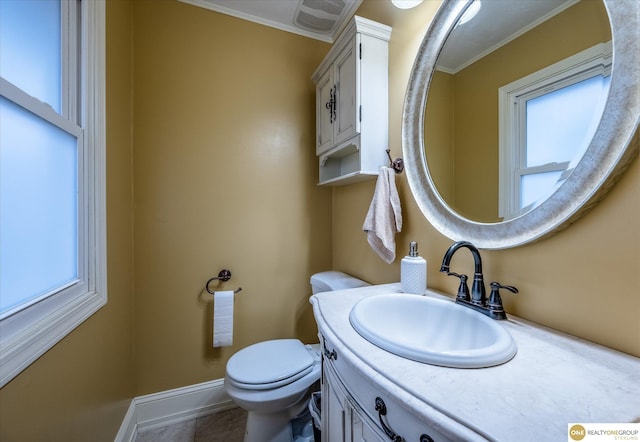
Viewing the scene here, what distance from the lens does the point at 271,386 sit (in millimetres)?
1156

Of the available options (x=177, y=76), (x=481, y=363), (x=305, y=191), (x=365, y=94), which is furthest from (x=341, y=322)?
(x=177, y=76)

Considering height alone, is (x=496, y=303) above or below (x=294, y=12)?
below

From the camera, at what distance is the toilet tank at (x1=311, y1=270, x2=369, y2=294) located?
1471 mm

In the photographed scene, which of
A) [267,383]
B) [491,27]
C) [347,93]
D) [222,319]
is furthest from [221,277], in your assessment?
[491,27]

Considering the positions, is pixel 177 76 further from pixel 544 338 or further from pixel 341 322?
pixel 544 338

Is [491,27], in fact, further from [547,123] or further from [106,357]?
[106,357]

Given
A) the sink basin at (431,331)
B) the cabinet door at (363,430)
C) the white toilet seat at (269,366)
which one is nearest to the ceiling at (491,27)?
the sink basin at (431,331)

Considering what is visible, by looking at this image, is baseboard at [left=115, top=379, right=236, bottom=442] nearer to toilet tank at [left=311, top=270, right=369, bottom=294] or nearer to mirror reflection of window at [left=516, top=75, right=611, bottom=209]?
toilet tank at [left=311, top=270, right=369, bottom=294]

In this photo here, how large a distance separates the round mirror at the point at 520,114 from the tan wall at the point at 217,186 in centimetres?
95

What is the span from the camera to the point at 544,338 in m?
0.62

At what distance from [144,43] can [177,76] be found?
235 millimetres

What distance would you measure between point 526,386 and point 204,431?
171 cm

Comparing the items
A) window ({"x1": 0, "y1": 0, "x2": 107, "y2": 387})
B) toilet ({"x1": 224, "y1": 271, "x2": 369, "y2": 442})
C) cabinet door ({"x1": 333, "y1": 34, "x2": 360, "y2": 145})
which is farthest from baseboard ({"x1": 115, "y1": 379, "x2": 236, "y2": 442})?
cabinet door ({"x1": 333, "y1": 34, "x2": 360, "y2": 145})

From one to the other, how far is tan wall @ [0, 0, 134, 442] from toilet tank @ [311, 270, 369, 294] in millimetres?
1064
